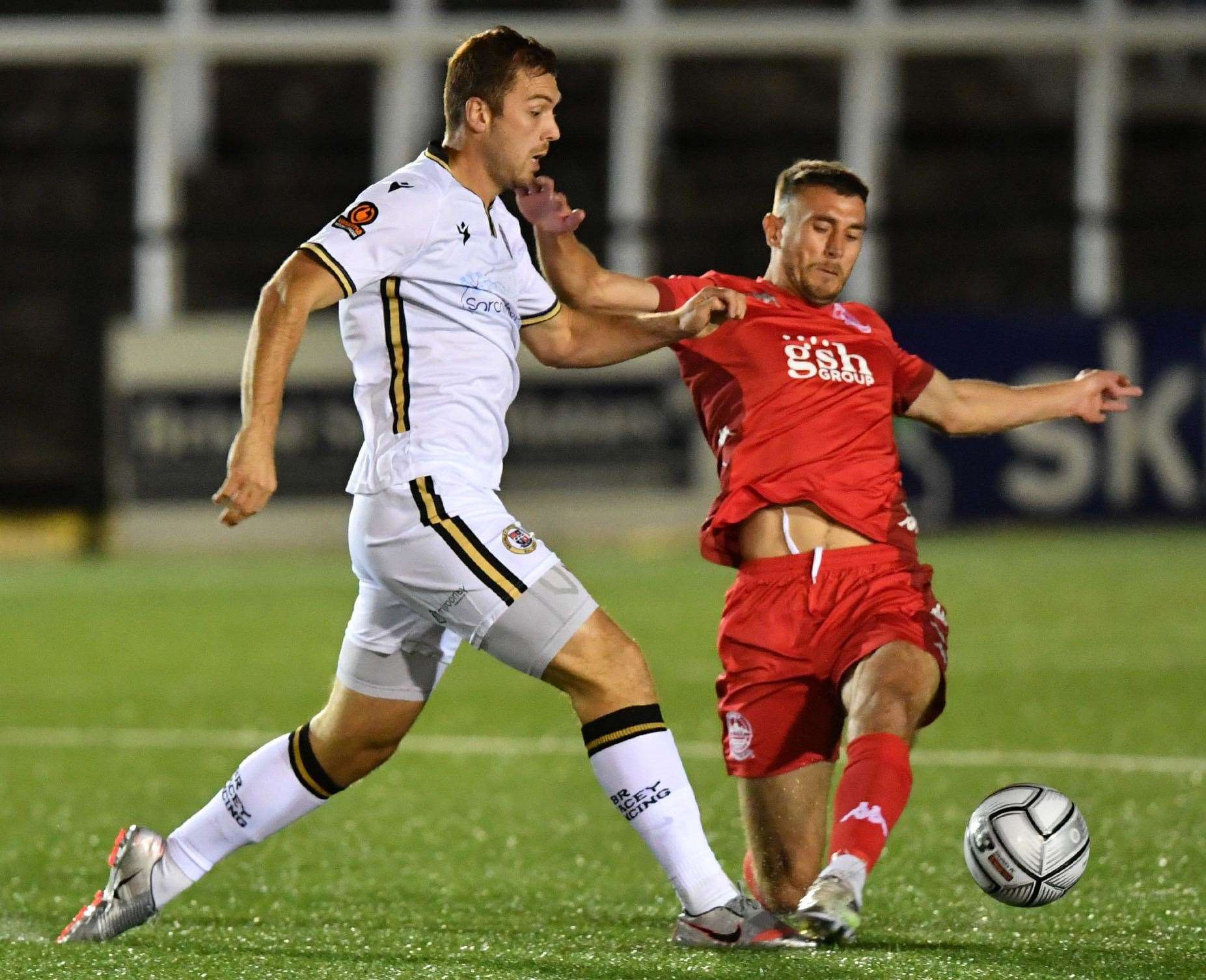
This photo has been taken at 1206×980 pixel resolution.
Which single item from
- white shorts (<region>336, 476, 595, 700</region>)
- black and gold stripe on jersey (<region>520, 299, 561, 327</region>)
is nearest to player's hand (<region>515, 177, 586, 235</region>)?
black and gold stripe on jersey (<region>520, 299, 561, 327</region>)

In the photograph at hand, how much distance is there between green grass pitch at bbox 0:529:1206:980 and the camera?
167 inches

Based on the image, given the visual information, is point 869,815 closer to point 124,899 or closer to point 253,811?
point 253,811

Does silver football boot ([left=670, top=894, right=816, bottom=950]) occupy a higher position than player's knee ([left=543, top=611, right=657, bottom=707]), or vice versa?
player's knee ([left=543, top=611, right=657, bottom=707])

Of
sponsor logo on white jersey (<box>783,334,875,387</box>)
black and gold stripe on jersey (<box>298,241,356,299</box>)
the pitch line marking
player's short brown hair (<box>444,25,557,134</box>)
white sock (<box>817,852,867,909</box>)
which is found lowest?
the pitch line marking

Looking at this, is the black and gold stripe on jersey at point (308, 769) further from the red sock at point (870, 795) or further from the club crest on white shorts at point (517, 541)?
the red sock at point (870, 795)

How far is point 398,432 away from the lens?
421cm

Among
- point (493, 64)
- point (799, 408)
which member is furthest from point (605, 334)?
point (493, 64)

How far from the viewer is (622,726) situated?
4172 millimetres

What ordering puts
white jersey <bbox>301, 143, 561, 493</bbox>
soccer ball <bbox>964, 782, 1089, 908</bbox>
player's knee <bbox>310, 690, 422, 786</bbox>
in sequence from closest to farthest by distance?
white jersey <bbox>301, 143, 561, 493</bbox> < soccer ball <bbox>964, 782, 1089, 908</bbox> < player's knee <bbox>310, 690, 422, 786</bbox>

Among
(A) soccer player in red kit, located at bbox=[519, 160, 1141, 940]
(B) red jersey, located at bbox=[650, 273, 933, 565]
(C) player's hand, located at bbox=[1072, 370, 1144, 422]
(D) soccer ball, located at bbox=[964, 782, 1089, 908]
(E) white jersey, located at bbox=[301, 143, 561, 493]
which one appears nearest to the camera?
(E) white jersey, located at bbox=[301, 143, 561, 493]

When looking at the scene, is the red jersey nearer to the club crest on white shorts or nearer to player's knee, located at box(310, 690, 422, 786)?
the club crest on white shorts

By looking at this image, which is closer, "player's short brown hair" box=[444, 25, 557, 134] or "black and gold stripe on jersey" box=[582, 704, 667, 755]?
"black and gold stripe on jersey" box=[582, 704, 667, 755]

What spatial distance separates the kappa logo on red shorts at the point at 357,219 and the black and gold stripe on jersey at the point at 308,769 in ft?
3.68

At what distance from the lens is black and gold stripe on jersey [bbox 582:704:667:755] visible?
13.7 feet
